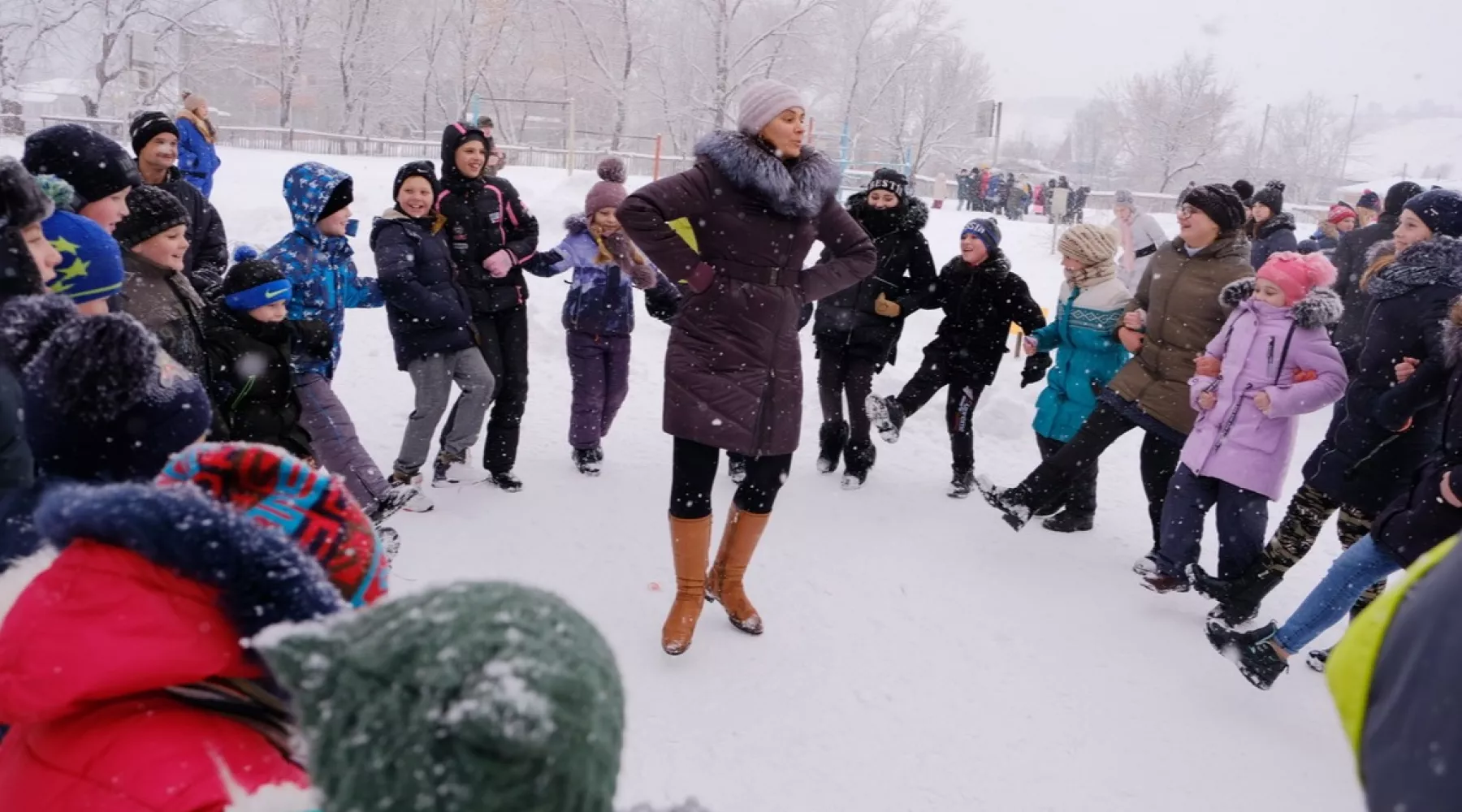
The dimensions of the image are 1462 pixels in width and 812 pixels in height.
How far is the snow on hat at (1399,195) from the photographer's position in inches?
275

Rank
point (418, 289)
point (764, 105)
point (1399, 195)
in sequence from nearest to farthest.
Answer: point (764, 105) < point (418, 289) < point (1399, 195)

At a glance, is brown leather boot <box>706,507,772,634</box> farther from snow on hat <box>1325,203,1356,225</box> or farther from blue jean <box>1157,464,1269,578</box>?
snow on hat <box>1325,203,1356,225</box>

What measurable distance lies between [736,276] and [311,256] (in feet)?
7.30

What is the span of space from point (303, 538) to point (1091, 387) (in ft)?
15.3

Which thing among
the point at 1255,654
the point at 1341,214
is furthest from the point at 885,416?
the point at 1341,214

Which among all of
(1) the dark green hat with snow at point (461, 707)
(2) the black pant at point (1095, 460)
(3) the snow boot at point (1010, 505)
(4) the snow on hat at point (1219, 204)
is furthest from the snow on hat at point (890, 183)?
(1) the dark green hat with snow at point (461, 707)

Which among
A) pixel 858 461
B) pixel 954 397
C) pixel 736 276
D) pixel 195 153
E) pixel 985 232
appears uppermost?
pixel 195 153

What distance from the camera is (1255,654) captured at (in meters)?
3.59

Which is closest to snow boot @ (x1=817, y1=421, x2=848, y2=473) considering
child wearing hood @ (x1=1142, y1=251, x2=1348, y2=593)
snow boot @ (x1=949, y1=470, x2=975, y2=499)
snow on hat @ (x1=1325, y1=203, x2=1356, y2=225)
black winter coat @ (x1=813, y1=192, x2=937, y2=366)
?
black winter coat @ (x1=813, y1=192, x2=937, y2=366)

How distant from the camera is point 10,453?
1.81 m

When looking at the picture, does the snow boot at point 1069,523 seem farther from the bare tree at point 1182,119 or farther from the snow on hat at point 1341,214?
the bare tree at point 1182,119

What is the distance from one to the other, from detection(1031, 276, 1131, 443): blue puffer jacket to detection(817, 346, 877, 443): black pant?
1.06 meters

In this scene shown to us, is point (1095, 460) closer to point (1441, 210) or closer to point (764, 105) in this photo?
point (1441, 210)

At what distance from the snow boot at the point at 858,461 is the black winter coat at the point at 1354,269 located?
389 cm
